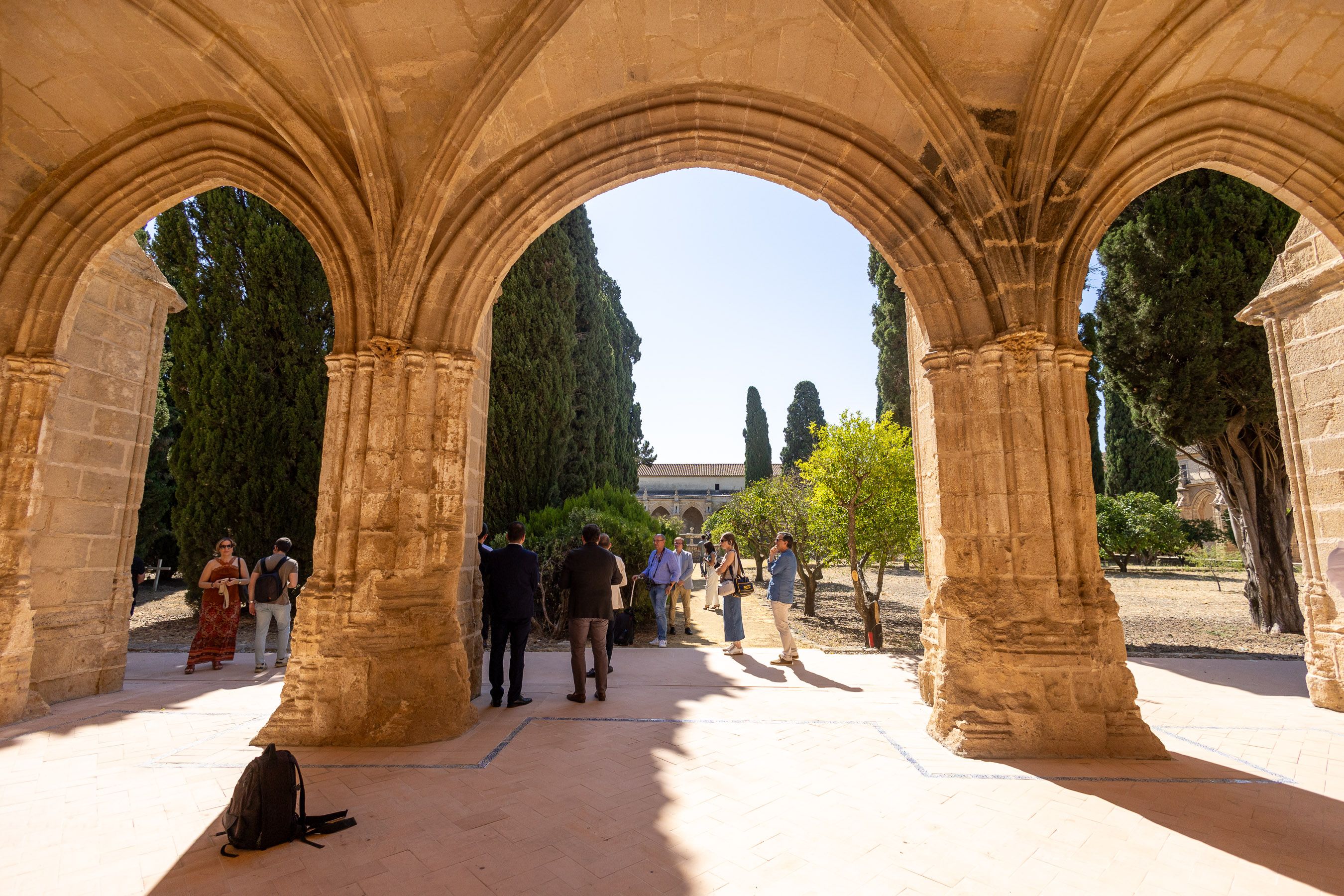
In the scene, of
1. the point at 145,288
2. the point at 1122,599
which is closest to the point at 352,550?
the point at 145,288

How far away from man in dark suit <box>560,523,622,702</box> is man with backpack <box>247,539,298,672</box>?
3449mm

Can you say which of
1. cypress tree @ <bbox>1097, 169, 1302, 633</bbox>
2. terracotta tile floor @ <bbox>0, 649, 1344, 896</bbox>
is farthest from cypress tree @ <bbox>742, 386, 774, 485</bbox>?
terracotta tile floor @ <bbox>0, 649, 1344, 896</bbox>

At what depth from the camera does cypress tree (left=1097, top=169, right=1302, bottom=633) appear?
8.59 m

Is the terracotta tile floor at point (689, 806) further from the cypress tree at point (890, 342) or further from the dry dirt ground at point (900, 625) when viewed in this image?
the cypress tree at point (890, 342)

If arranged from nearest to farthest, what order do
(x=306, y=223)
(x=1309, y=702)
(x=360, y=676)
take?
(x=360, y=676) < (x=306, y=223) < (x=1309, y=702)

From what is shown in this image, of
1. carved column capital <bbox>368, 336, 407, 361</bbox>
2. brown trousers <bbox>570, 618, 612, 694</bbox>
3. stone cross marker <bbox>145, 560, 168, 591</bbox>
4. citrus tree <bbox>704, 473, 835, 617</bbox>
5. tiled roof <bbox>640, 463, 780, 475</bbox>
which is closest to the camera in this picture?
carved column capital <bbox>368, 336, 407, 361</bbox>

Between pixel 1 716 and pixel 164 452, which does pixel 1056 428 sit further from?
pixel 164 452

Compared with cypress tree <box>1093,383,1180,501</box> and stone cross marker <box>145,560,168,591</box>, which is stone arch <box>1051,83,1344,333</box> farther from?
cypress tree <box>1093,383,1180,501</box>

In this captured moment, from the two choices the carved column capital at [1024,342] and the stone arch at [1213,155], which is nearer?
the carved column capital at [1024,342]

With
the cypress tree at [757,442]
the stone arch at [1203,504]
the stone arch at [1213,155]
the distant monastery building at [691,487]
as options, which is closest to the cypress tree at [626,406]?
the stone arch at [1213,155]

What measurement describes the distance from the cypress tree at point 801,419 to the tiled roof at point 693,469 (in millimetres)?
16064

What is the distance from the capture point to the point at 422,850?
2572 mm

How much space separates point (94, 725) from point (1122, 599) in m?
17.6

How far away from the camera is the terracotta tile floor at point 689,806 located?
2395 mm
